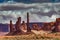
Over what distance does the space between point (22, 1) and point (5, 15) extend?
615mm

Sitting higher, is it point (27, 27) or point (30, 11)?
point (30, 11)

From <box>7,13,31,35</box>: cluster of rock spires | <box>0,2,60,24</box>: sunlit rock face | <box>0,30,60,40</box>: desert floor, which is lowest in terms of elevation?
<box>0,30,60,40</box>: desert floor

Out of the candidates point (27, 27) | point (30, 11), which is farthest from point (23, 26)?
point (30, 11)

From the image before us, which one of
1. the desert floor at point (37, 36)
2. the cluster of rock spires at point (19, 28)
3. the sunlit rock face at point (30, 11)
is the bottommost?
the desert floor at point (37, 36)

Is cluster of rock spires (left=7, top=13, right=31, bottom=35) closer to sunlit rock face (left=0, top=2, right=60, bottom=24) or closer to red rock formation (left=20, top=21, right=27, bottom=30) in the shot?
red rock formation (left=20, top=21, right=27, bottom=30)

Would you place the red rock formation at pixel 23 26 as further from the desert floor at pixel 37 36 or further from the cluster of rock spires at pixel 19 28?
the desert floor at pixel 37 36

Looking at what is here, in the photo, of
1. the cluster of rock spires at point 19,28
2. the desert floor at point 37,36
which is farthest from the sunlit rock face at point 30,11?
→ the desert floor at point 37,36

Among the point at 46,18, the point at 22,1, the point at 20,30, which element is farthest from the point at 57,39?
the point at 22,1

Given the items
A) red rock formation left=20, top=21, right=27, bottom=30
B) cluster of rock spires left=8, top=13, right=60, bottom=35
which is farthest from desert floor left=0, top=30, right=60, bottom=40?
red rock formation left=20, top=21, right=27, bottom=30

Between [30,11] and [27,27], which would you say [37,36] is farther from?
[30,11]

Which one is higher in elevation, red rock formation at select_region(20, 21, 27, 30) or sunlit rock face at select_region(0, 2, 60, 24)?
sunlit rock face at select_region(0, 2, 60, 24)

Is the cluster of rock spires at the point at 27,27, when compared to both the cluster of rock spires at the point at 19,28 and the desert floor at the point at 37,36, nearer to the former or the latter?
the cluster of rock spires at the point at 19,28

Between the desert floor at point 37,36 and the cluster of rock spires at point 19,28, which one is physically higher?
the cluster of rock spires at point 19,28

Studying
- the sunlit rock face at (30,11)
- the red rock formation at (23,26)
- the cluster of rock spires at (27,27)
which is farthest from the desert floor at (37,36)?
the sunlit rock face at (30,11)
